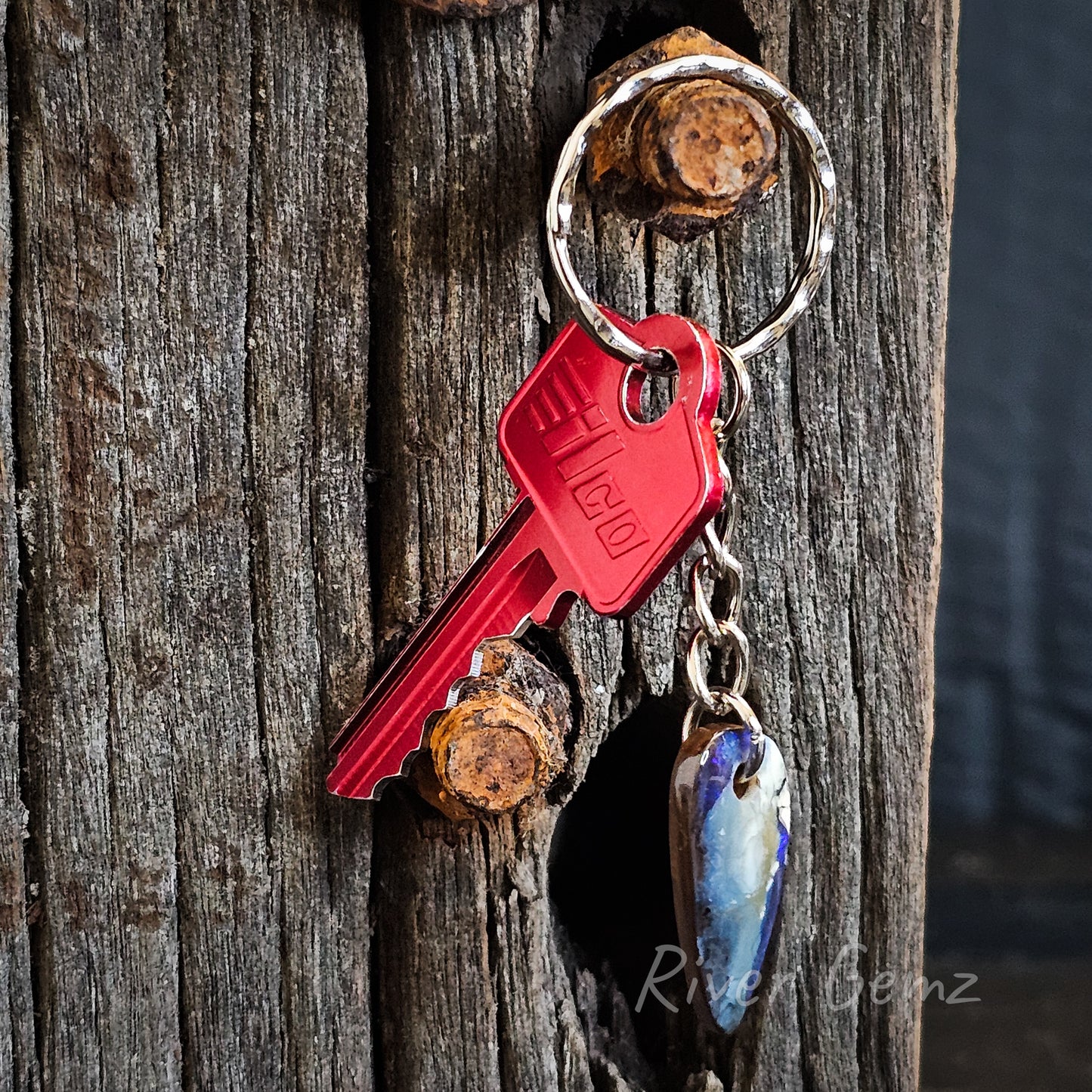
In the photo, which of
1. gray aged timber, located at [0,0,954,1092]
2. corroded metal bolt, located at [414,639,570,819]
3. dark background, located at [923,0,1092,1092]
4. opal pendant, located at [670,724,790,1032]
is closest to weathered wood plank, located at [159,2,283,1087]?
gray aged timber, located at [0,0,954,1092]

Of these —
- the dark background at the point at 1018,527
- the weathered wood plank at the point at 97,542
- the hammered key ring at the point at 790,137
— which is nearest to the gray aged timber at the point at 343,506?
the weathered wood plank at the point at 97,542

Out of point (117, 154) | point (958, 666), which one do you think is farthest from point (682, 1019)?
point (958, 666)

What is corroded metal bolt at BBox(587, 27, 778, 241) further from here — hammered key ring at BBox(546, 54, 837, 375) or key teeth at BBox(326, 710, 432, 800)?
key teeth at BBox(326, 710, 432, 800)

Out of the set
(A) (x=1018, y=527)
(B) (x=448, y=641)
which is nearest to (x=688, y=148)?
(B) (x=448, y=641)

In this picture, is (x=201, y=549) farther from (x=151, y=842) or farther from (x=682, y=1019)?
(x=682, y=1019)

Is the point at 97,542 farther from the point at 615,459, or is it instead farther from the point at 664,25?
Answer: the point at 664,25

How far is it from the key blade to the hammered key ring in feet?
0.34

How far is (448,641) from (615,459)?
142 mm

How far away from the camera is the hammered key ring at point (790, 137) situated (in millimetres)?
519

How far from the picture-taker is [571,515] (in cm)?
55

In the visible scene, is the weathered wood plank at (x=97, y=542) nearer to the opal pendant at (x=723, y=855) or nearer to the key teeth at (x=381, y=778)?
the key teeth at (x=381, y=778)

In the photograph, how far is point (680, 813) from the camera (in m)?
0.54

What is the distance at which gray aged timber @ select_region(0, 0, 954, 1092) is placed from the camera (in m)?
0.62

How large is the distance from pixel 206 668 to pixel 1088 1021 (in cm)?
113
